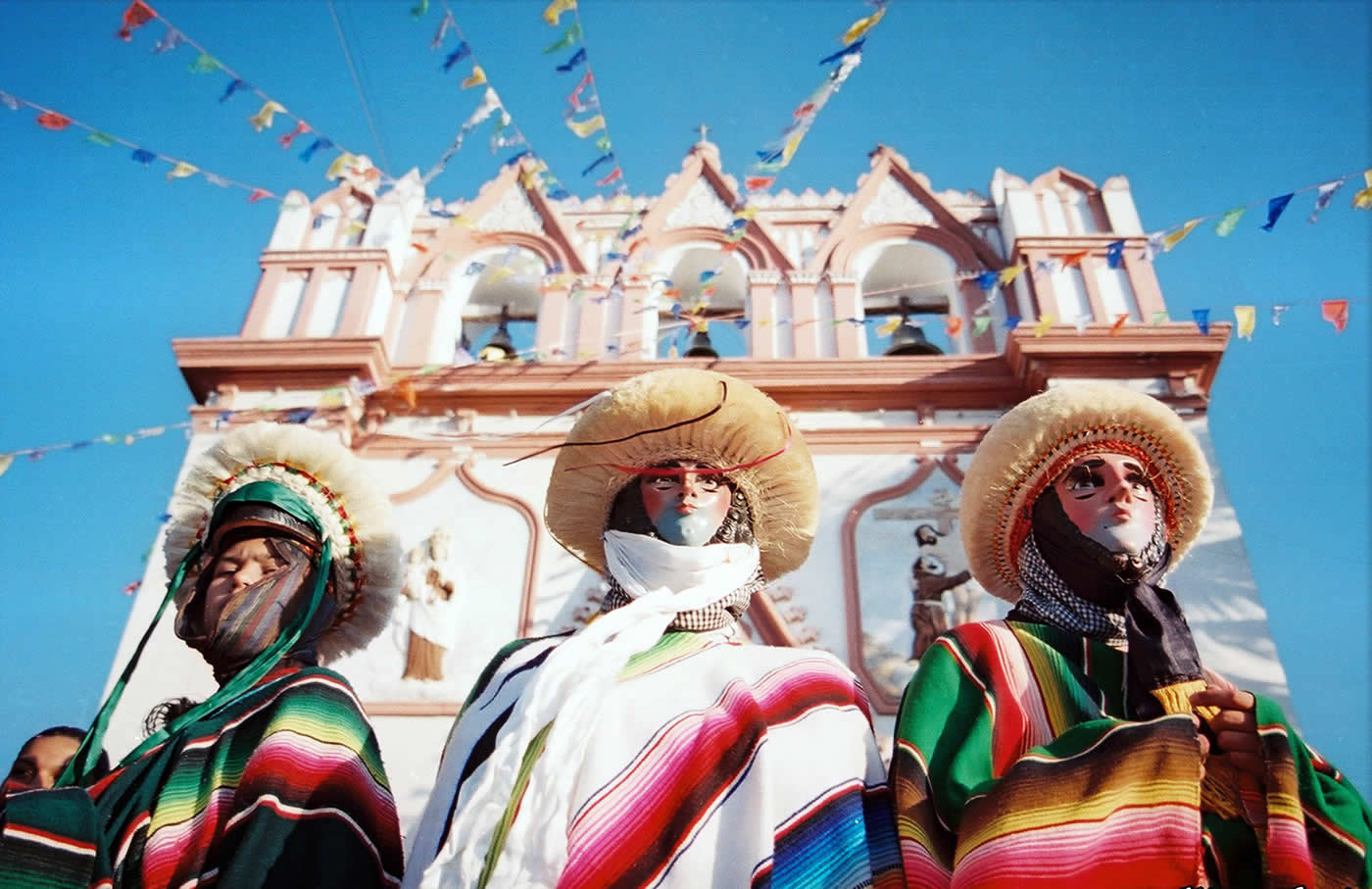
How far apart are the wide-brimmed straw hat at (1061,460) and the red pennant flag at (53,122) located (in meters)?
6.37

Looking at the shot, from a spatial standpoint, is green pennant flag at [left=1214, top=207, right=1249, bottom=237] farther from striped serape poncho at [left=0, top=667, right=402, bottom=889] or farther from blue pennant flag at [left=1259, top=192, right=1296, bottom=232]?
striped serape poncho at [left=0, top=667, right=402, bottom=889]

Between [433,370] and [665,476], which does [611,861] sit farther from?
[433,370]

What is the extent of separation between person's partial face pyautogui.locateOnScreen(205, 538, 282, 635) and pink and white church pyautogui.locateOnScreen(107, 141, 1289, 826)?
243 cm

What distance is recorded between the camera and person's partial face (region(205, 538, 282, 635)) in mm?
2615

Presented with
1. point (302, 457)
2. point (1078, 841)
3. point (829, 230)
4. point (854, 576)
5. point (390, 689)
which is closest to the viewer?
point (1078, 841)

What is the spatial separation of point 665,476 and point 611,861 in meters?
1.13

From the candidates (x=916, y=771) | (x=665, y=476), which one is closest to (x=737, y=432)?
(x=665, y=476)

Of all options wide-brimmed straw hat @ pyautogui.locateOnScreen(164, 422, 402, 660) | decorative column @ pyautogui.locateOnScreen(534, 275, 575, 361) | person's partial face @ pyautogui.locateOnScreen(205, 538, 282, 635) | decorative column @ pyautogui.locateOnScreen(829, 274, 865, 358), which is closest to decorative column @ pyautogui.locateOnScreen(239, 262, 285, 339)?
decorative column @ pyautogui.locateOnScreen(534, 275, 575, 361)

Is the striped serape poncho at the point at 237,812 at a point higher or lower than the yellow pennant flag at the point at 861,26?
lower

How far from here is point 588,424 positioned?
297 cm

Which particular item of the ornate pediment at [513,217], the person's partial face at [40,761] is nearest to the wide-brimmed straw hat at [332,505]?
the person's partial face at [40,761]

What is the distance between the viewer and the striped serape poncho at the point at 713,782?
1995 millimetres

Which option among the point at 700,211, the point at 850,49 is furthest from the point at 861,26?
the point at 700,211

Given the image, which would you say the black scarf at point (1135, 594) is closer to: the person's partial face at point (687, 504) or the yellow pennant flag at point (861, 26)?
the person's partial face at point (687, 504)
